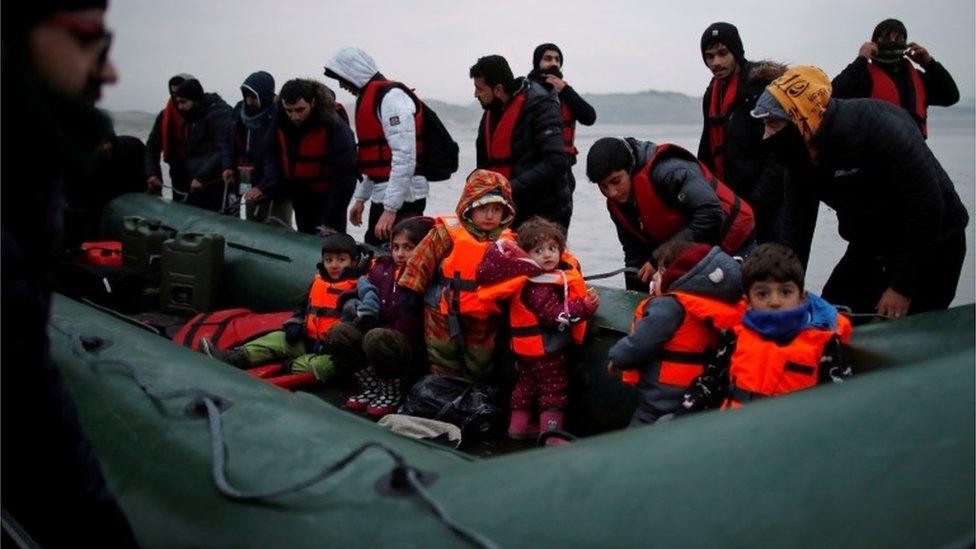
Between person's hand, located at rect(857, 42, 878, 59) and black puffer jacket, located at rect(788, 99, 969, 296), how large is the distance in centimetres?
128

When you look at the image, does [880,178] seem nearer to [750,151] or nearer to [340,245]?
[750,151]

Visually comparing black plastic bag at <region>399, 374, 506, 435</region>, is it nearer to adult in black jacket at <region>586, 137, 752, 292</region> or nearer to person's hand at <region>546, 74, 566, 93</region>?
adult in black jacket at <region>586, 137, 752, 292</region>

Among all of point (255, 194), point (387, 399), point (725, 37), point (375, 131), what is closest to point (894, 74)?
point (725, 37)

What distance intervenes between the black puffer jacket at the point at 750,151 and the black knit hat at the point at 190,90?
8.95ft

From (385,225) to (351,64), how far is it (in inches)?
26.9

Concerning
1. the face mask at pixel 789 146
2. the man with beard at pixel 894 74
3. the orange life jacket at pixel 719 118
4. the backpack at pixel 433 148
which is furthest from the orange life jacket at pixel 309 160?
the face mask at pixel 789 146

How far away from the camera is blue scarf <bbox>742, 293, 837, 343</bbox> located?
185 cm

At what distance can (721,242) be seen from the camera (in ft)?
8.66

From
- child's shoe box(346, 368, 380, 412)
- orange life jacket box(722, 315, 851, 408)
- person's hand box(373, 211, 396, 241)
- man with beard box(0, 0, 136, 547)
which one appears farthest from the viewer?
person's hand box(373, 211, 396, 241)

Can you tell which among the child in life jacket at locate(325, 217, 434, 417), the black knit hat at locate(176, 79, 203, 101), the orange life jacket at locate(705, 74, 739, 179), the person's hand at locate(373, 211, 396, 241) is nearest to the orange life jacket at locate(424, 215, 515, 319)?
the child in life jacket at locate(325, 217, 434, 417)

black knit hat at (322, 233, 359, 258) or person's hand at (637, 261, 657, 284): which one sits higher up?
person's hand at (637, 261, 657, 284)

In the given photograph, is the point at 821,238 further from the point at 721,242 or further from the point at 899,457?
the point at 899,457

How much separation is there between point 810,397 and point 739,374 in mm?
587

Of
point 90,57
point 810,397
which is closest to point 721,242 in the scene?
point 810,397
